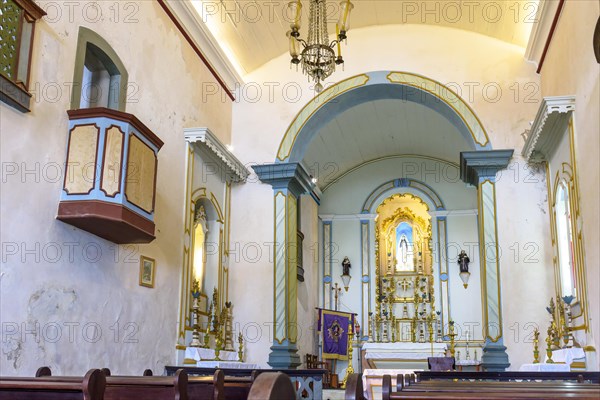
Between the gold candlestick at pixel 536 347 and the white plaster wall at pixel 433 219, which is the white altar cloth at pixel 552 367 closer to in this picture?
the gold candlestick at pixel 536 347

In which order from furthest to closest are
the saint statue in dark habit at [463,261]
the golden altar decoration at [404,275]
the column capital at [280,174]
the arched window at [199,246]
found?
the golden altar decoration at [404,275] < the saint statue in dark habit at [463,261] < the column capital at [280,174] < the arched window at [199,246]

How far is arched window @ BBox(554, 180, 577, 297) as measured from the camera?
7746 millimetres

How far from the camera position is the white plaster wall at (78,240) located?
5.20 meters

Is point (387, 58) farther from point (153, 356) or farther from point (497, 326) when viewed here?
point (153, 356)

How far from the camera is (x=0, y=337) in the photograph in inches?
194

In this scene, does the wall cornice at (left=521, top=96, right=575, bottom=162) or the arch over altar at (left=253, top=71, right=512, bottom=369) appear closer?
the wall cornice at (left=521, top=96, right=575, bottom=162)

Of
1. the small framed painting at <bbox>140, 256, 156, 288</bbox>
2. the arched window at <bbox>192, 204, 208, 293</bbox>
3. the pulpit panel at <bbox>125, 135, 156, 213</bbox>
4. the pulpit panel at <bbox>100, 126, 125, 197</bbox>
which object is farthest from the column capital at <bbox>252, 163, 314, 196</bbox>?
the pulpit panel at <bbox>100, 126, 125, 197</bbox>

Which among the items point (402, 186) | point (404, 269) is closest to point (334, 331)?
point (404, 269)

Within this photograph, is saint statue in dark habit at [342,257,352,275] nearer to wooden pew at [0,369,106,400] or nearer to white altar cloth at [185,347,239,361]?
white altar cloth at [185,347,239,361]

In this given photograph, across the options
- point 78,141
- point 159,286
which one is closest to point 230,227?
point 159,286

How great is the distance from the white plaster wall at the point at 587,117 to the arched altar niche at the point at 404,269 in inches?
282

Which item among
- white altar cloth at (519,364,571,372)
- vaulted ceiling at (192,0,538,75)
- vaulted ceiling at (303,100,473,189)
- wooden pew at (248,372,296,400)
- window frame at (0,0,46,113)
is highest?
vaulted ceiling at (192,0,538,75)

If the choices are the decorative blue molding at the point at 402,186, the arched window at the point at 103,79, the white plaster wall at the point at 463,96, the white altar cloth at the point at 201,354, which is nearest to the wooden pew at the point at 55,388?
the arched window at the point at 103,79

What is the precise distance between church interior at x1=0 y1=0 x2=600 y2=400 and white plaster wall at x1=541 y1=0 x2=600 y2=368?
44 millimetres
